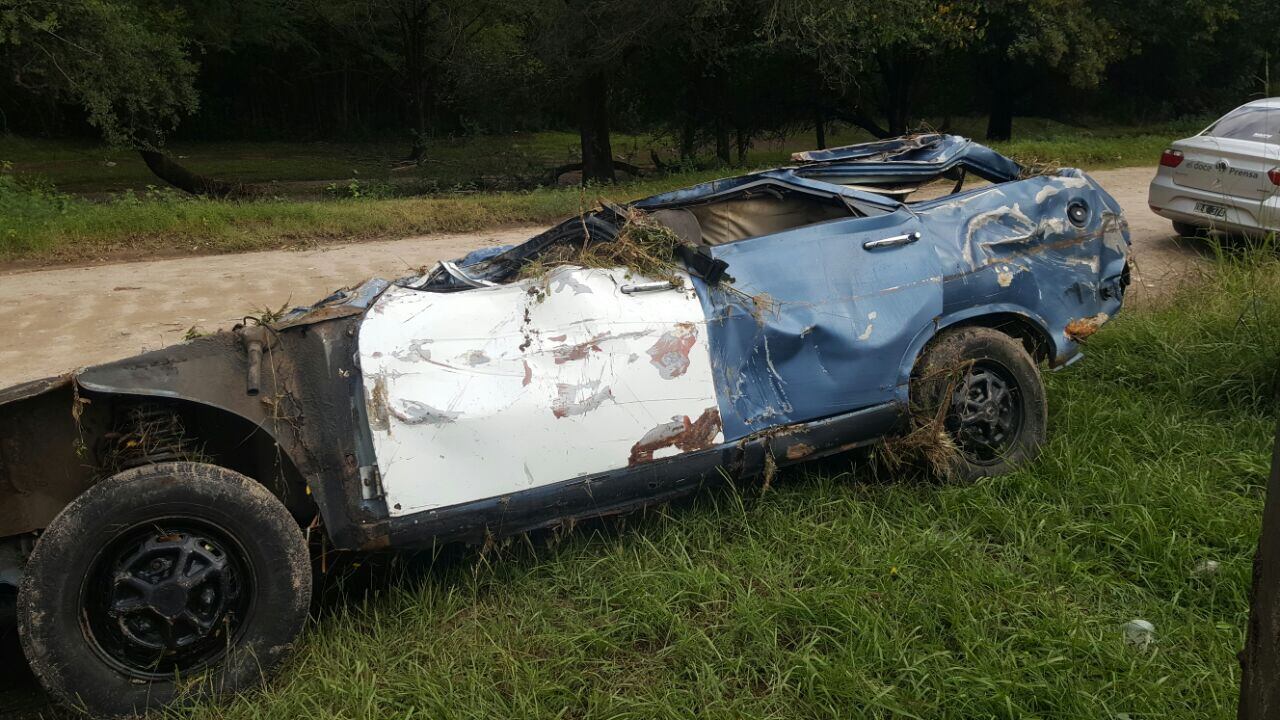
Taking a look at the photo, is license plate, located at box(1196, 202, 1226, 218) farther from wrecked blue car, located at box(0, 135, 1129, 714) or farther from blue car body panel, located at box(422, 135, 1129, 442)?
wrecked blue car, located at box(0, 135, 1129, 714)

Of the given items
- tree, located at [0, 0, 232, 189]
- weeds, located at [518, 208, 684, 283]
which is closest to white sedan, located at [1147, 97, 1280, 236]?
A: weeds, located at [518, 208, 684, 283]

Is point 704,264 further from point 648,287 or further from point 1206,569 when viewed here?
point 1206,569

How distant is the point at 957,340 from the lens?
4.47 m

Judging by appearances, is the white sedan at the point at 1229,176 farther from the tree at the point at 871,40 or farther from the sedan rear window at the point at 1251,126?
the tree at the point at 871,40

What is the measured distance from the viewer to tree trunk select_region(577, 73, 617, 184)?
18.7 m

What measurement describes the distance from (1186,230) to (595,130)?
11.5 m

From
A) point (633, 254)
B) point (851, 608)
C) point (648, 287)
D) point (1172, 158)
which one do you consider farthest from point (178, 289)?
point (1172, 158)

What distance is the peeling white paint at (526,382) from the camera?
3492 millimetres

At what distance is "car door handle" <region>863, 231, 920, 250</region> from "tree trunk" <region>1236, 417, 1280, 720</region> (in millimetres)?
2817

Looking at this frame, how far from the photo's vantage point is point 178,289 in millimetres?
9047

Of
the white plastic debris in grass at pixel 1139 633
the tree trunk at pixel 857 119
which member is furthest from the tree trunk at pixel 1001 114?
the white plastic debris in grass at pixel 1139 633

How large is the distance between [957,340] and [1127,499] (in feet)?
3.34

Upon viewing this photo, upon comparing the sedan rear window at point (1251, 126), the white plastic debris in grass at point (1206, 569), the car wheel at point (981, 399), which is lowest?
the white plastic debris in grass at point (1206, 569)

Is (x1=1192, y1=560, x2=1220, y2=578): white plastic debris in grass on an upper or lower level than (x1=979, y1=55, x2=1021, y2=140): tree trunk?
lower
